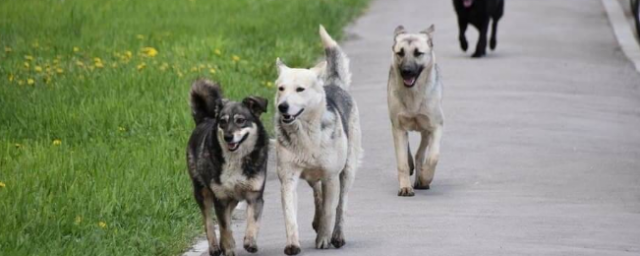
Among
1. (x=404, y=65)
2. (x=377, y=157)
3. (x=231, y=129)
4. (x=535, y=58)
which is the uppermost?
(x=231, y=129)

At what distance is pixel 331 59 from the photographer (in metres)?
11.7

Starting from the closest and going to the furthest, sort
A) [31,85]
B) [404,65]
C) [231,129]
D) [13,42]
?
[231,129], [404,65], [31,85], [13,42]

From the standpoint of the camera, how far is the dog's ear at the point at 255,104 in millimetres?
10066

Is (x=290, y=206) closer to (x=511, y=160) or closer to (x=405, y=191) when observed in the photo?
(x=405, y=191)

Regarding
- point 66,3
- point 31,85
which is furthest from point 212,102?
point 66,3

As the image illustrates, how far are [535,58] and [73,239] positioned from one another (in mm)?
13319

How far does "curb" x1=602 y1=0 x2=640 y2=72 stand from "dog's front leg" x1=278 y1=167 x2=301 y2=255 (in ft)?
38.6

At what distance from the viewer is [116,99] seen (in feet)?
53.2

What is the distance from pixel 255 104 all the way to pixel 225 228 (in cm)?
70

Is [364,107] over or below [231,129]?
below

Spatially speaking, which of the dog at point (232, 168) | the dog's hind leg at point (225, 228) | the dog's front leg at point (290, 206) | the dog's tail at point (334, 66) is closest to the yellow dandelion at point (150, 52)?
the dog's tail at point (334, 66)

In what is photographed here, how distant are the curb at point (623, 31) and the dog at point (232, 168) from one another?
12054 millimetres

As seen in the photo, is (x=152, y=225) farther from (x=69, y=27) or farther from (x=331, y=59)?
(x=69, y=27)

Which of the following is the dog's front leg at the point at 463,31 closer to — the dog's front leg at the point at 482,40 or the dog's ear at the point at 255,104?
the dog's front leg at the point at 482,40
